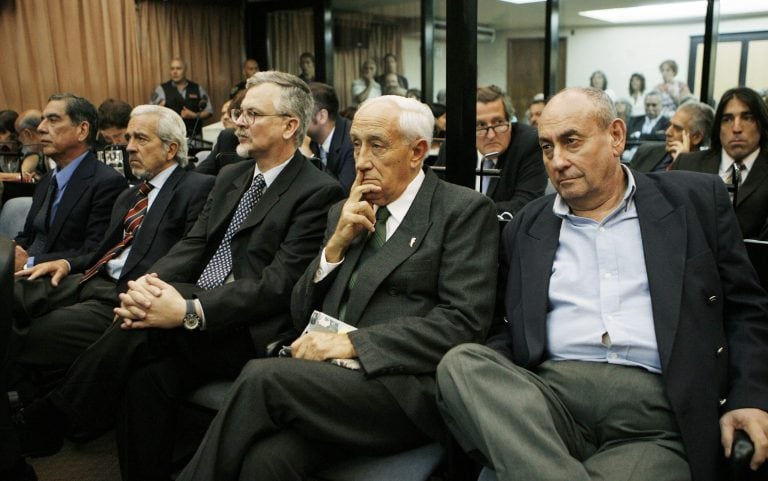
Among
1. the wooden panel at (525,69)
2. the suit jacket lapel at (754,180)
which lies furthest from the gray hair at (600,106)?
the wooden panel at (525,69)

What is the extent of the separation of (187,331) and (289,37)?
6902 millimetres

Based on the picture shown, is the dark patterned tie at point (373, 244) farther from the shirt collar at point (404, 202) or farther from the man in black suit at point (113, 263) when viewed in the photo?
the man in black suit at point (113, 263)

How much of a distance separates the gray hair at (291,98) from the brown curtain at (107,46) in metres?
5.79

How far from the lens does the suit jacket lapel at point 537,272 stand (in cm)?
178

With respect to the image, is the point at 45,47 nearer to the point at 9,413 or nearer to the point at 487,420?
the point at 9,413

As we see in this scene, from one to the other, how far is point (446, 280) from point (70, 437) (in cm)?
166

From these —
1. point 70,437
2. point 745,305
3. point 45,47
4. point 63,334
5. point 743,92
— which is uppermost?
point 45,47

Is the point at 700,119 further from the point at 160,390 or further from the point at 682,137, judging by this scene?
the point at 160,390

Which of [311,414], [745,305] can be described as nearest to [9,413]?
[311,414]

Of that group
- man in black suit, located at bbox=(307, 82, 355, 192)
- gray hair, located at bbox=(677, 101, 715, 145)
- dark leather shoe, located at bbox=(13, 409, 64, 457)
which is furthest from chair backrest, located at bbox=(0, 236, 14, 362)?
gray hair, located at bbox=(677, 101, 715, 145)

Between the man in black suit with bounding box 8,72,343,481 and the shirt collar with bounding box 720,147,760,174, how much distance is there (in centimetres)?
211

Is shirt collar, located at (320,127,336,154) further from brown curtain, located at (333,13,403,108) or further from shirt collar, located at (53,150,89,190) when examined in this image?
brown curtain, located at (333,13,403,108)

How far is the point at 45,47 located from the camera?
7332 mm

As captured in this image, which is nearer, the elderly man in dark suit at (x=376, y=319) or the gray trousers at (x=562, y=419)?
the gray trousers at (x=562, y=419)
